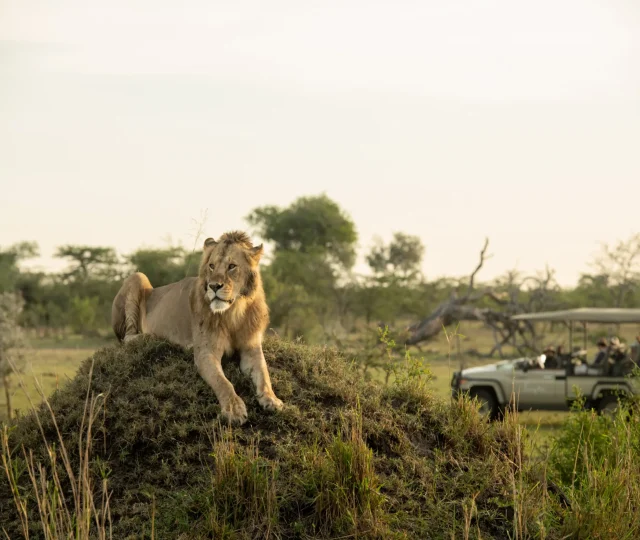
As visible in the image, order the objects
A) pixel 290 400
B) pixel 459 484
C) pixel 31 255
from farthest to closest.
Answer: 1. pixel 31 255
2. pixel 290 400
3. pixel 459 484

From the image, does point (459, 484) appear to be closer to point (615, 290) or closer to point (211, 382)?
point (211, 382)

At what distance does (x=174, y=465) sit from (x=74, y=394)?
1198 mm


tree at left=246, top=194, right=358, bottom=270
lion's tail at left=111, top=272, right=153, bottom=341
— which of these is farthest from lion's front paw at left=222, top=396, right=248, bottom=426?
tree at left=246, top=194, right=358, bottom=270

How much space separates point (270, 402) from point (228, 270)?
36.3 inches

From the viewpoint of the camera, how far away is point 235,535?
489 cm

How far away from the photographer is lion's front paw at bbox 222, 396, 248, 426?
18.5ft

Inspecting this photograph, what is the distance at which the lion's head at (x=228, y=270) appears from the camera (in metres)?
5.85

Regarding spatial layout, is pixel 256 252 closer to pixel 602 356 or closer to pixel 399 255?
pixel 602 356

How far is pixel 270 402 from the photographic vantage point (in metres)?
5.80

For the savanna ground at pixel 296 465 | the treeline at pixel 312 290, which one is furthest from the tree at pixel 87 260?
the savanna ground at pixel 296 465

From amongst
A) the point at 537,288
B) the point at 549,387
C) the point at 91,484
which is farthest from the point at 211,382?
the point at 537,288

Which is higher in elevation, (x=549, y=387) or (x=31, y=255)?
(x=31, y=255)

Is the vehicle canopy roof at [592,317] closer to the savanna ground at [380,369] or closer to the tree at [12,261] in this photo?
the savanna ground at [380,369]

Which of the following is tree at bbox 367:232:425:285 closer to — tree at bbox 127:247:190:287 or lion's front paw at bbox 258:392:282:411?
tree at bbox 127:247:190:287
